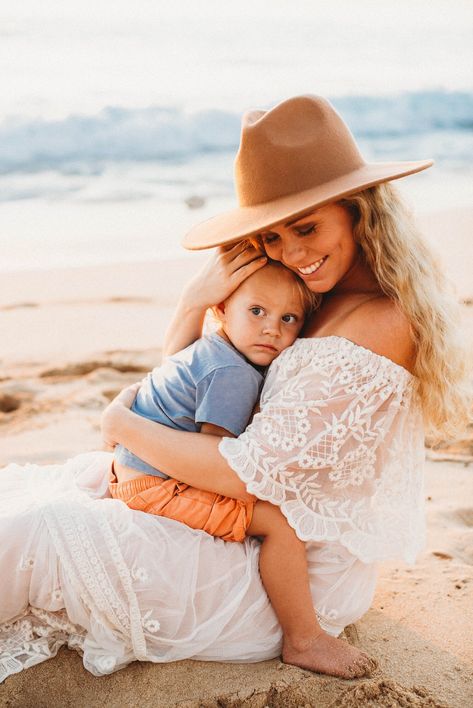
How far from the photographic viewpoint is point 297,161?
8.43 ft

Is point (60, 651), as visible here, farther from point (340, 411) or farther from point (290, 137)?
point (290, 137)

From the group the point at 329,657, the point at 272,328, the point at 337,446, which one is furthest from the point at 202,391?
the point at 329,657

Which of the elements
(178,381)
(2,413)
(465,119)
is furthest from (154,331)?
(465,119)

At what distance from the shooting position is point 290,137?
8.46 feet

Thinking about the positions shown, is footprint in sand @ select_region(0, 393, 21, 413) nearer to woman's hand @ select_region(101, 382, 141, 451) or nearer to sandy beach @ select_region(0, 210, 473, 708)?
sandy beach @ select_region(0, 210, 473, 708)

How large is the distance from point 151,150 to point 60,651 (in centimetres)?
1341

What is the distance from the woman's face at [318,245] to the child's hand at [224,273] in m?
0.13

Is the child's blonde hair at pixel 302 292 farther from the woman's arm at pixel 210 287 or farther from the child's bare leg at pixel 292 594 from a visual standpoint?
the child's bare leg at pixel 292 594

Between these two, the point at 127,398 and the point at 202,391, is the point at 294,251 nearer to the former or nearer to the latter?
the point at 202,391

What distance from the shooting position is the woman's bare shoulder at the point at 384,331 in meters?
2.54

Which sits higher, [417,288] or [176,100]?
[417,288]

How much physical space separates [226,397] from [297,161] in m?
0.78

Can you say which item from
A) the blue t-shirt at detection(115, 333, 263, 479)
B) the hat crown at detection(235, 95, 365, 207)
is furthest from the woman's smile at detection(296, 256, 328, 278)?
the blue t-shirt at detection(115, 333, 263, 479)

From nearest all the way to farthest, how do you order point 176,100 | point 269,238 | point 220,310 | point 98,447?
point 269,238 → point 220,310 → point 98,447 → point 176,100
